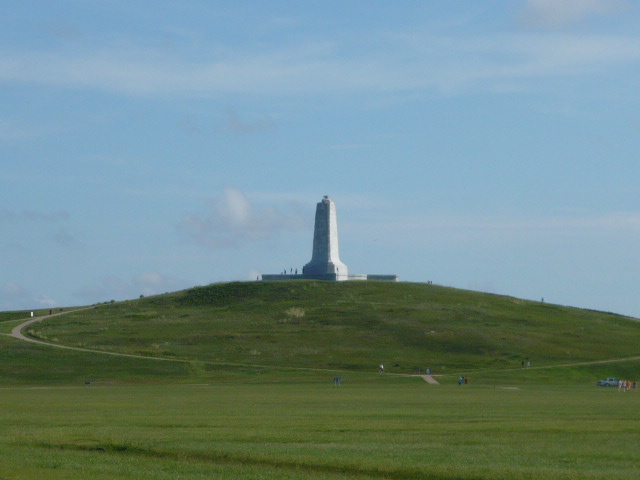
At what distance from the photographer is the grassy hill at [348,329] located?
96625 millimetres

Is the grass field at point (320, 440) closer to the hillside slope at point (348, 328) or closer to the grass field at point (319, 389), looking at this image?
the grass field at point (319, 389)

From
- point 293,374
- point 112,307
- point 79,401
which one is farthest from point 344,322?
point 79,401

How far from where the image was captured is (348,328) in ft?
371

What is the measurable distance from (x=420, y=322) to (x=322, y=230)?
26505 mm

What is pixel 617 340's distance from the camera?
4461 inches

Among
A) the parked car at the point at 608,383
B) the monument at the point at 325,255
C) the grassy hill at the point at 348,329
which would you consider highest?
the monument at the point at 325,255

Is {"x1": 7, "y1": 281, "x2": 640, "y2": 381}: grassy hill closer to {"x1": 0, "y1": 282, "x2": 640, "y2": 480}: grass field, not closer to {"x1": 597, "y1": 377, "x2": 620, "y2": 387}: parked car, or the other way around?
{"x1": 0, "y1": 282, "x2": 640, "y2": 480}: grass field

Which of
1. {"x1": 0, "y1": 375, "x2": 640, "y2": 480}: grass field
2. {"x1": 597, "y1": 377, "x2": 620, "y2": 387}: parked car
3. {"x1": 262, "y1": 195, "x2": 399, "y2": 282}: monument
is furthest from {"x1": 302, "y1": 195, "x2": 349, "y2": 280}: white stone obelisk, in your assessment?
{"x1": 0, "y1": 375, "x2": 640, "y2": 480}: grass field

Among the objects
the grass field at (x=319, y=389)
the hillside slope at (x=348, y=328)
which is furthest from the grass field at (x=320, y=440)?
the hillside slope at (x=348, y=328)

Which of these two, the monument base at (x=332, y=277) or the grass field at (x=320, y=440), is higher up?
the monument base at (x=332, y=277)

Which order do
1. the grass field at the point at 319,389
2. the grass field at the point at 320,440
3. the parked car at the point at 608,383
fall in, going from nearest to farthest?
the grass field at the point at 320,440
the grass field at the point at 319,389
the parked car at the point at 608,383

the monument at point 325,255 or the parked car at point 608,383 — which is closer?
the parked car at point 608,383

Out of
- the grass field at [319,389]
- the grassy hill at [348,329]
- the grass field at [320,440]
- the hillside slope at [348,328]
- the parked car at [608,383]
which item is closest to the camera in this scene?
the grass field at [320,440]

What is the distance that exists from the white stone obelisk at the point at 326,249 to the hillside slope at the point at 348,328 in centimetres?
417
